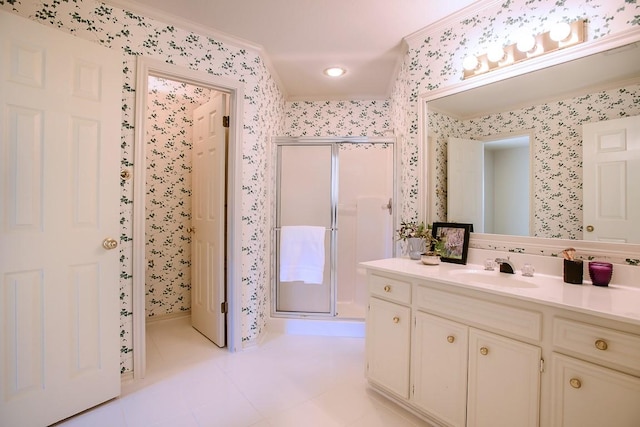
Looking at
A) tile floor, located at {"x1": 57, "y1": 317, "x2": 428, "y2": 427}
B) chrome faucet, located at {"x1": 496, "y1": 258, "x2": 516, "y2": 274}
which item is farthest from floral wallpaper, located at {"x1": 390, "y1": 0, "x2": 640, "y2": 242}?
tile floor, located at {"x1": 57, "y1": 317, "x2": 428, "y2": 427}

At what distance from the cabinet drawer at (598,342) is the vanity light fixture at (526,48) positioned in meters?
1.36

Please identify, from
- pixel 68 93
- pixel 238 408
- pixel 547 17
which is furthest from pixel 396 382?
pixel 68 93

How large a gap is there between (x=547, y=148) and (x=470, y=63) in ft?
2.28

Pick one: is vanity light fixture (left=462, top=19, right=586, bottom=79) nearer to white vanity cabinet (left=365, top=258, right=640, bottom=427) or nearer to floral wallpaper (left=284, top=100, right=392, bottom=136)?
white vanity cabinet (left=365, top=258, right=640, bottom=427)

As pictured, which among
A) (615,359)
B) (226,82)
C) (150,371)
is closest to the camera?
(615,359)

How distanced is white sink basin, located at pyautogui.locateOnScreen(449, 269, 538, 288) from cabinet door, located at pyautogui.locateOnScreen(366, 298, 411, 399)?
0.36m

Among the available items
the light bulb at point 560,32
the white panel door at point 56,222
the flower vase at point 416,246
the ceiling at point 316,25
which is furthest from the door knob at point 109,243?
the light bulb at point 560,32

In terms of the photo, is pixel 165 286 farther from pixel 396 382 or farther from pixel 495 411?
pixel 495 411

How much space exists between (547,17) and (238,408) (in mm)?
2718

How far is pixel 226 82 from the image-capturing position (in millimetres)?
2133

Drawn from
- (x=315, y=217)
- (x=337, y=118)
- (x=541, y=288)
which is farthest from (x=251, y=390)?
(x=337, y=118)

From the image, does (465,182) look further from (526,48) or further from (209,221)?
(209,221)

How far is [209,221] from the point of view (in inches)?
94.6

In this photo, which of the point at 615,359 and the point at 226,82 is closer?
the point at 615,359
